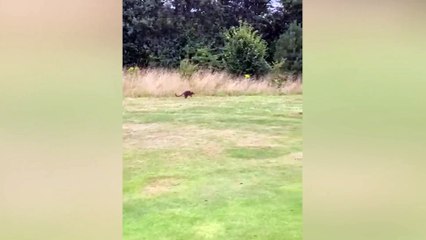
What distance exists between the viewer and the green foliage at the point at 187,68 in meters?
2.51

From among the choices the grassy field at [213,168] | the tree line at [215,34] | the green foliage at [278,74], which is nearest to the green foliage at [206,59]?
the tree line at [215,34]

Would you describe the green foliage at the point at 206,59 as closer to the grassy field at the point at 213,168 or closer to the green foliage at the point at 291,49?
the grassy field at the point at 213,168

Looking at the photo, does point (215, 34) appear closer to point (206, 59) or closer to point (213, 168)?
point (206, 59)

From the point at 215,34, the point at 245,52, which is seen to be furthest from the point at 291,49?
the point at 215,34

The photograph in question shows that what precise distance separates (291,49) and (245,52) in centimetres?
25

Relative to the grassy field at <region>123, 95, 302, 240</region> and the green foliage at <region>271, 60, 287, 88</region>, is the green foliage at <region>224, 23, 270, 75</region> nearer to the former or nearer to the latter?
the green foliage at <region>271, 60, 287, 88</region>

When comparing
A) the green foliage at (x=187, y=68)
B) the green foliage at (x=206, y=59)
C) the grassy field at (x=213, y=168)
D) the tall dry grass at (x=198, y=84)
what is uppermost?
the green foliage at (x=206, y=59)

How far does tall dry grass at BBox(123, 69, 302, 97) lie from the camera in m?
2.40

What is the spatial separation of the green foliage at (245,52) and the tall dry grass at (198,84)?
56mm

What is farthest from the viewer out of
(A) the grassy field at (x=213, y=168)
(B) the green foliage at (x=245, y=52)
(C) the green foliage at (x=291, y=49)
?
(B) the green foliage at (x=245, y=52)

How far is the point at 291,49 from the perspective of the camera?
7.92ft
